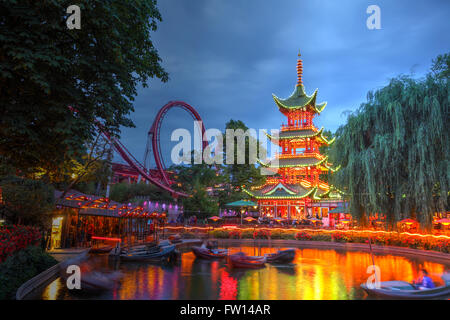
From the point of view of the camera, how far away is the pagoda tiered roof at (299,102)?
50737 mm

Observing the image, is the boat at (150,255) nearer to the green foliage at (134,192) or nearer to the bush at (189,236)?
the bush at (189,236)

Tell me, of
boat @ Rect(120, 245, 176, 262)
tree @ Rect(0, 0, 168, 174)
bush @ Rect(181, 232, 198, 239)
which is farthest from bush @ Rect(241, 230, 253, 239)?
tree @ Rect(0, 0, 168, 174)

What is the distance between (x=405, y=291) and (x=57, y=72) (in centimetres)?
1266

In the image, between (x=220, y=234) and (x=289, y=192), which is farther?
(x=289, y=192)

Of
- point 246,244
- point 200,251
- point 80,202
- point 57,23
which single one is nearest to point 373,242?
point 246,244

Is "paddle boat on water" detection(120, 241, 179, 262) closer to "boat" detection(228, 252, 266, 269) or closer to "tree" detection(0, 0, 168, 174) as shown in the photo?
"boat" detection(228, 252, 266, 269)

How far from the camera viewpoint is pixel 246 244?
29891 mm

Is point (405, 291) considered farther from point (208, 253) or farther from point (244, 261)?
point (208, 253)

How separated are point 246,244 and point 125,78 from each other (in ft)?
75.8

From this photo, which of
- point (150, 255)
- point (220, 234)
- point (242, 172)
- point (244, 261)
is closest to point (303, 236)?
point (220, 234)

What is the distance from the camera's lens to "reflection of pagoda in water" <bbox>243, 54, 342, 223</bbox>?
44.0m

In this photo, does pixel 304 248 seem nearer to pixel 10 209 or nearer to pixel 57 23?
pixel 10 209

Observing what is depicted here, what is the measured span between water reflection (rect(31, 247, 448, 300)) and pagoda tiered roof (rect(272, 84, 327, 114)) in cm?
3359

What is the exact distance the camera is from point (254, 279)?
49.2 ft
